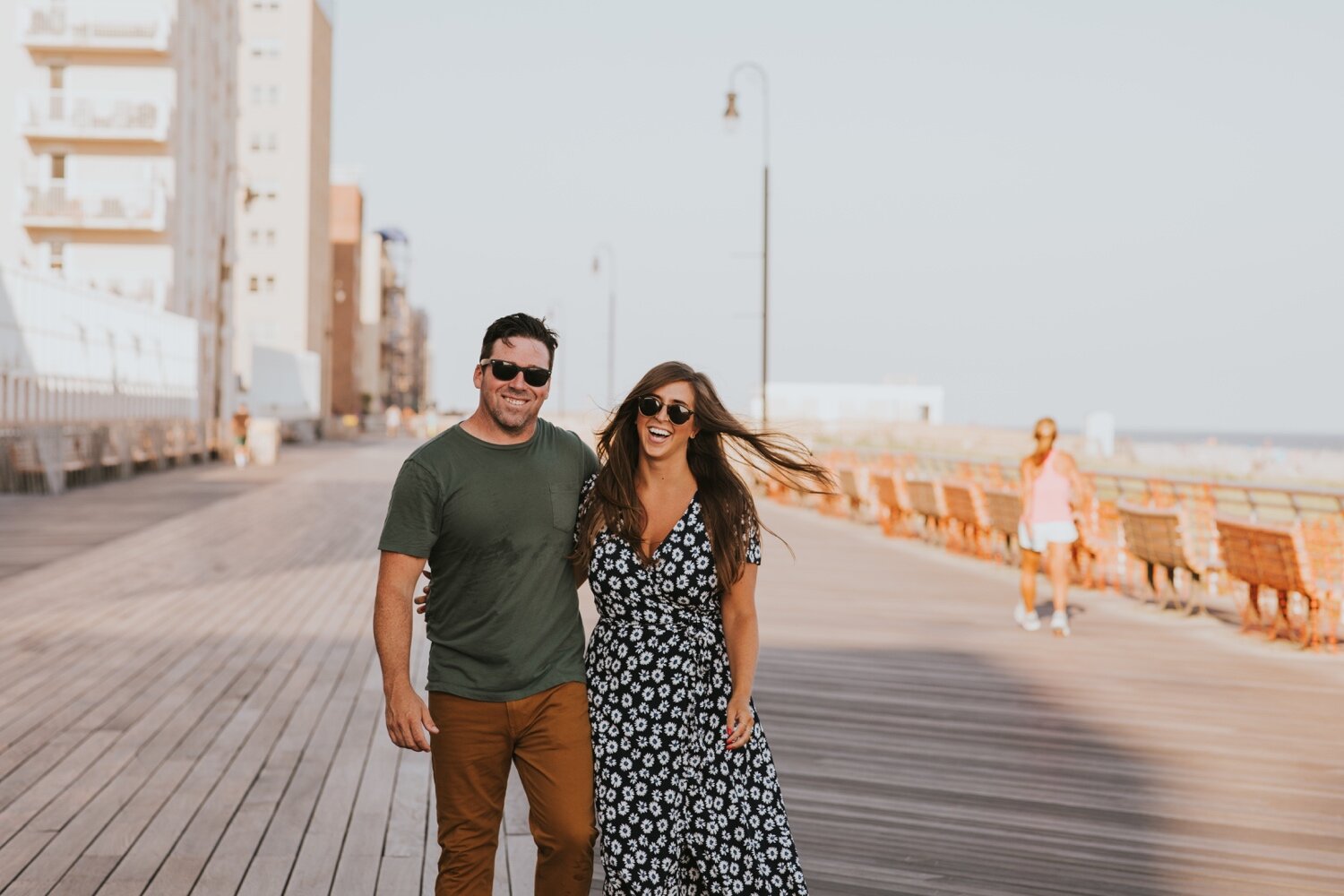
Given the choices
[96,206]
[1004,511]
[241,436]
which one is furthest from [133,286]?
[1004,511]

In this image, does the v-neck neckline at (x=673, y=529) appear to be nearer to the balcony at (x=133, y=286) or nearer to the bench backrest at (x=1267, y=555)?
the bench backrest at (x=1267, y=555)

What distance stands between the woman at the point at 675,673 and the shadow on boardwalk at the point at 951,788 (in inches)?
50.5

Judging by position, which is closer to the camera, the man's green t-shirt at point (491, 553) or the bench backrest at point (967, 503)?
the man's green t-shirt at point (491, 553)

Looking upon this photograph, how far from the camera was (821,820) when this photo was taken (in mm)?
5543

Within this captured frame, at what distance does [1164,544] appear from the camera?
11805mm

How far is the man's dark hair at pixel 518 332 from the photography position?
3598 millimetres

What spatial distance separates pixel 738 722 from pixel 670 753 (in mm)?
189

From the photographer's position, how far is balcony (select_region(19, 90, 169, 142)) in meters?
46.6

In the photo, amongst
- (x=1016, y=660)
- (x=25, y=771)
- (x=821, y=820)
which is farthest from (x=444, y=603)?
(x=1016, y=660)

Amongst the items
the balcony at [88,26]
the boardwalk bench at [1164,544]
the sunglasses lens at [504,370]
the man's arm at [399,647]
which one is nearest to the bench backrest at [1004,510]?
the boardwalk bench at [1164,544]

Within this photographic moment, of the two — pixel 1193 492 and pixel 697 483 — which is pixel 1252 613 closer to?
pixel 1193 492

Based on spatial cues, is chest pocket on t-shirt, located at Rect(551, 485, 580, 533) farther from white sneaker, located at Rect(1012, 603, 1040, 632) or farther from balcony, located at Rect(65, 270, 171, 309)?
balcony, located at Rect(65, 270, 171, 309)

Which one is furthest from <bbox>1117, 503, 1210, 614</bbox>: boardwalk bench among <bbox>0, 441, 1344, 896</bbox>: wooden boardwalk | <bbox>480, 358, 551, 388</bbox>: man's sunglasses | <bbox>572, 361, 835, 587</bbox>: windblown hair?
<bbox>480, 358, 551, 388</bbox>: man's sunglasses

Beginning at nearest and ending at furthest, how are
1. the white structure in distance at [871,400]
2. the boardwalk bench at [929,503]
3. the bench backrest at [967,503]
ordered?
the bench backrest at [967,503]
the boardwalk bench at [929,503]
the white structure in distance at [871,400]
